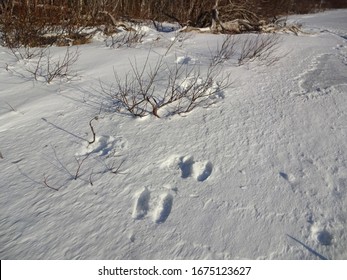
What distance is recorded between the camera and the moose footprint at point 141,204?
70.7 inches

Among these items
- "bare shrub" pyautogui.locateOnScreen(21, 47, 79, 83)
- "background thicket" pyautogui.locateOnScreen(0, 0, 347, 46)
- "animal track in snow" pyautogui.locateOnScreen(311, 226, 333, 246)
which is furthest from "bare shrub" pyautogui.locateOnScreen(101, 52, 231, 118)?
"background thicket" pyautogui.locateOnScreen(0, 0, 347, 46)

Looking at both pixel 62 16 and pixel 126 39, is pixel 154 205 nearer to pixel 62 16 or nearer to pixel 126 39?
pixel 126 39

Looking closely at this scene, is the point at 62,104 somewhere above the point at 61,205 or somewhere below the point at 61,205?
above

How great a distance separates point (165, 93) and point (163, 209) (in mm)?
1555

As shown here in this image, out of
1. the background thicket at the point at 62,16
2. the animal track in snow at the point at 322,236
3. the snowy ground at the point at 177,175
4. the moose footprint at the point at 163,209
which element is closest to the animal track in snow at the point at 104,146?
the snowy ground at the point at 177,175

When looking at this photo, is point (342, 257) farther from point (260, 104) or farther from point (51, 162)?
point (51, 162)

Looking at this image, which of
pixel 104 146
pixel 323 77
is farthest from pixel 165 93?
pixel 323 77

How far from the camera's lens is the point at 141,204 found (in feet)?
6.17

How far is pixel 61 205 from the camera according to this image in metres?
1.84

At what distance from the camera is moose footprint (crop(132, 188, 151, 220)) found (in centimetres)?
180

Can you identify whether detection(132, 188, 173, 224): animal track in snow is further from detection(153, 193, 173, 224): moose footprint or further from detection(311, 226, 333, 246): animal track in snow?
detection(311, 226, 333, 246): animal track in snow

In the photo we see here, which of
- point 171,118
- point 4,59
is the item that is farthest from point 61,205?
point 4,59
